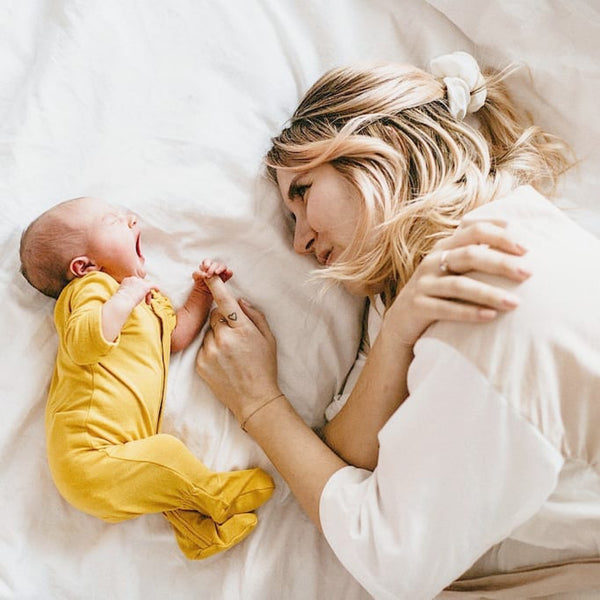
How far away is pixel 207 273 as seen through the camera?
1.17 m

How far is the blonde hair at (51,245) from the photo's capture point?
108cm

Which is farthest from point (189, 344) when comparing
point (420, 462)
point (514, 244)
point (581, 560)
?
point (581, 560)

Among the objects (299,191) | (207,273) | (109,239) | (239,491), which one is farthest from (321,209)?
(239,491)

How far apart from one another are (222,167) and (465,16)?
553 mm

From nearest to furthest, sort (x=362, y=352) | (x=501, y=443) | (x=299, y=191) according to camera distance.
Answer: (x=501, y=443) < (x=299, y=191) < (x=362, y=352)

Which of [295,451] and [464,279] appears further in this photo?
[295,451]

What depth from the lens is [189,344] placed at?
119 cm

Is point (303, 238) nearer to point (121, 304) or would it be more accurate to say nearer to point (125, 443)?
point (121, 304)

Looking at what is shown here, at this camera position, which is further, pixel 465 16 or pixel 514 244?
A: pixel 465 16

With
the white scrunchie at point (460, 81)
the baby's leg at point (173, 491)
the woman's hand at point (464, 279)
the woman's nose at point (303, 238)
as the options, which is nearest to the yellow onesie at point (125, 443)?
the baby's leg at point (173, 491)

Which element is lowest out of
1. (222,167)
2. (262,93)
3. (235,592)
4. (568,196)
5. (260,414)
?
(235,592)

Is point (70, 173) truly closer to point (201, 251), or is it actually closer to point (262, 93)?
point (201, 251)

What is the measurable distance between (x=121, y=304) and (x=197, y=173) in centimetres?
29

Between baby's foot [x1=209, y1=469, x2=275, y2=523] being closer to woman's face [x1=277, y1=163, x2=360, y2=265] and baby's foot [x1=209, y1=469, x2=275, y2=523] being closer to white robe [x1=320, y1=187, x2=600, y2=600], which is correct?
white robe [x1=320, y1=187, x2=600, y2=600]
